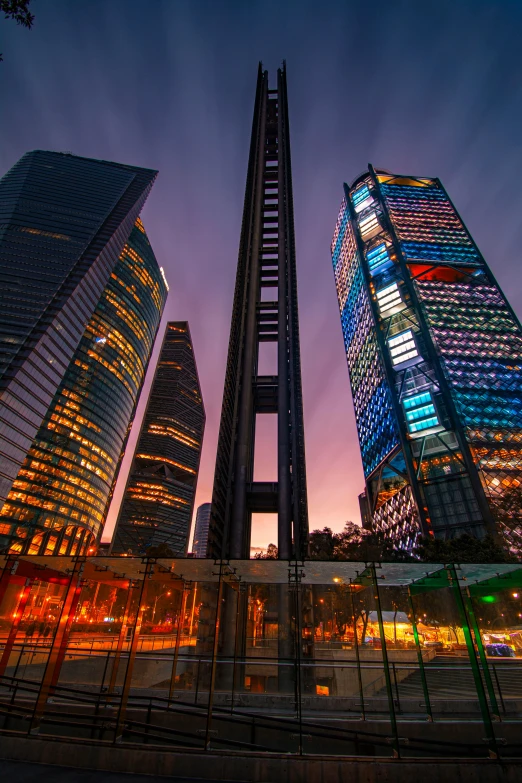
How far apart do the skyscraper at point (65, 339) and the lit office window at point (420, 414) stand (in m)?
76.6

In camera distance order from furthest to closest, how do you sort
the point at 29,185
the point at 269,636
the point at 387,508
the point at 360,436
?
the point at 29,185
the point at 360,436
the point at 387,508
the point at 269,636

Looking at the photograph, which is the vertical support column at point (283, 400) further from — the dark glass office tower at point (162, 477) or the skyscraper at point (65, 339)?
the dark glass office tower at point (162, 477)

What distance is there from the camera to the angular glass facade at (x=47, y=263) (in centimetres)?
8150

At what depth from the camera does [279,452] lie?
2572 cm

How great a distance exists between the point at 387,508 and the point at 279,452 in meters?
79.2

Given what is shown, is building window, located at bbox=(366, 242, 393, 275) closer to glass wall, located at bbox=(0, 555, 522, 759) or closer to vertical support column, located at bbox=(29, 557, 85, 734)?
glass wall, located at bbox=(0, 555, 522, 759)

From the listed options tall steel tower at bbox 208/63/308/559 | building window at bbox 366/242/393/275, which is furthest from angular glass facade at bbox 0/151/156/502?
building window at bbox 366/242/393/275

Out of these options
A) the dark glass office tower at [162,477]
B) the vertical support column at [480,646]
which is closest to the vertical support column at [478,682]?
the vertical support column at [480,646]

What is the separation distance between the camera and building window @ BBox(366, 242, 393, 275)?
105 metres

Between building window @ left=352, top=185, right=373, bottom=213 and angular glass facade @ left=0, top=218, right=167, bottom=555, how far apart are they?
305 feet

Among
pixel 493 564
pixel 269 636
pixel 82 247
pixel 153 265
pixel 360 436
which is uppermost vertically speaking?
pixel 153 265

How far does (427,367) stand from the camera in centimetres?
8438

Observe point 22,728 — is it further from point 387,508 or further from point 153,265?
point 153,265

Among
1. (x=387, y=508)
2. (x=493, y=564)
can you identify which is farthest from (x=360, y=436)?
(x=493, y=564)
